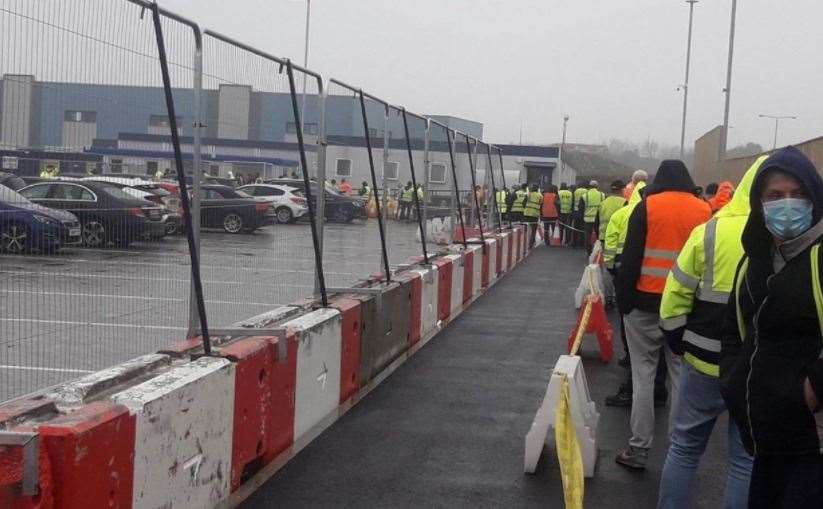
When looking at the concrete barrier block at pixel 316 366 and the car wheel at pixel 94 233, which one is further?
the concrete barrier block at pixel 316 366

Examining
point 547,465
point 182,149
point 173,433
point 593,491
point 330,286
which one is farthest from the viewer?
point 330,286

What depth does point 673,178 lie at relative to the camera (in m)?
7.26

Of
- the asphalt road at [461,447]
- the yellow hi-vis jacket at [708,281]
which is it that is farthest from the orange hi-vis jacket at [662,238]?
the yellow hi-vis jacket at [708,281]

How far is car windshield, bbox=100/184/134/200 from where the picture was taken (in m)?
5.16

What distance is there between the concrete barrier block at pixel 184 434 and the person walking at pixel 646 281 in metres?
2.69

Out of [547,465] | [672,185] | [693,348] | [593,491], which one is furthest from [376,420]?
[693,348]

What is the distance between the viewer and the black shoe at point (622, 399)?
28.5 feet

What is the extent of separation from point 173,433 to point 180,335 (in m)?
1.31

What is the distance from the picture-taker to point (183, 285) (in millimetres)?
6012

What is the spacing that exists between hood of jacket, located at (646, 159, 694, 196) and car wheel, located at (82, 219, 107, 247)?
390 centimetres

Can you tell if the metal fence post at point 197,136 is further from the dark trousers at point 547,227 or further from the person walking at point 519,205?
the dark trousers at point 547,227

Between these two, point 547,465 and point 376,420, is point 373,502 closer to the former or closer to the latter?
point 547,465

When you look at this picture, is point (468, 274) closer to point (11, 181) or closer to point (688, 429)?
point (688, 429)

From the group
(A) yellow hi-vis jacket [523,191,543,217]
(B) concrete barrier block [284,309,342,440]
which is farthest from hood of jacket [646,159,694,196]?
(A) yellow hi-vis jacket [523,191,543,217]
